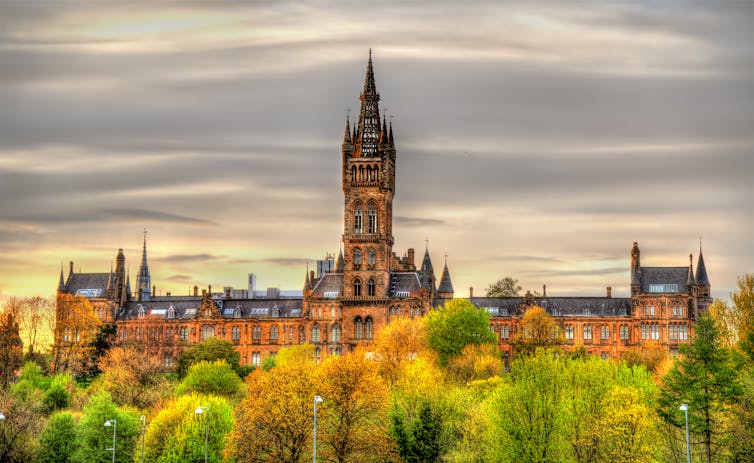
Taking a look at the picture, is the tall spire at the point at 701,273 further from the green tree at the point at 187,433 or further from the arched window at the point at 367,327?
the green tree at the point at 187,433

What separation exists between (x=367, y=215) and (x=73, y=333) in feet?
153

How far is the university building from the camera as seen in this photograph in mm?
177125

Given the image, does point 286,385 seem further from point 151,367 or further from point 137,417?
point 151,367

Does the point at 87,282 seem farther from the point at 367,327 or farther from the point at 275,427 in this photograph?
the point at 275,427

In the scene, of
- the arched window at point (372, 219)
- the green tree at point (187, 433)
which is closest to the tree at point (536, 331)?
the arched window at point (372, 219)

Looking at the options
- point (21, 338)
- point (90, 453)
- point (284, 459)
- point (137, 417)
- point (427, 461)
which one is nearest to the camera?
point (284, 459)

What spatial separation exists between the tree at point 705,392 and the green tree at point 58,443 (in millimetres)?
49867

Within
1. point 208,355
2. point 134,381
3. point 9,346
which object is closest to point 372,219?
point 208,355

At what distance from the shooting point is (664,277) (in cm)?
17875

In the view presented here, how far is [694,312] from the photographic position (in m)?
174

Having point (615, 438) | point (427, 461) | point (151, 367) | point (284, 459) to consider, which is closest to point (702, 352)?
point (615, 438)

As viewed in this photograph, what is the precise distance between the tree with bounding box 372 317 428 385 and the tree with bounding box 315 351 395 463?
46.4m

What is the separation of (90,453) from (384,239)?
8299cm

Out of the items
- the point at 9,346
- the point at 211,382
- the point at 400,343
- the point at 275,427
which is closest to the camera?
the point at 275,427
